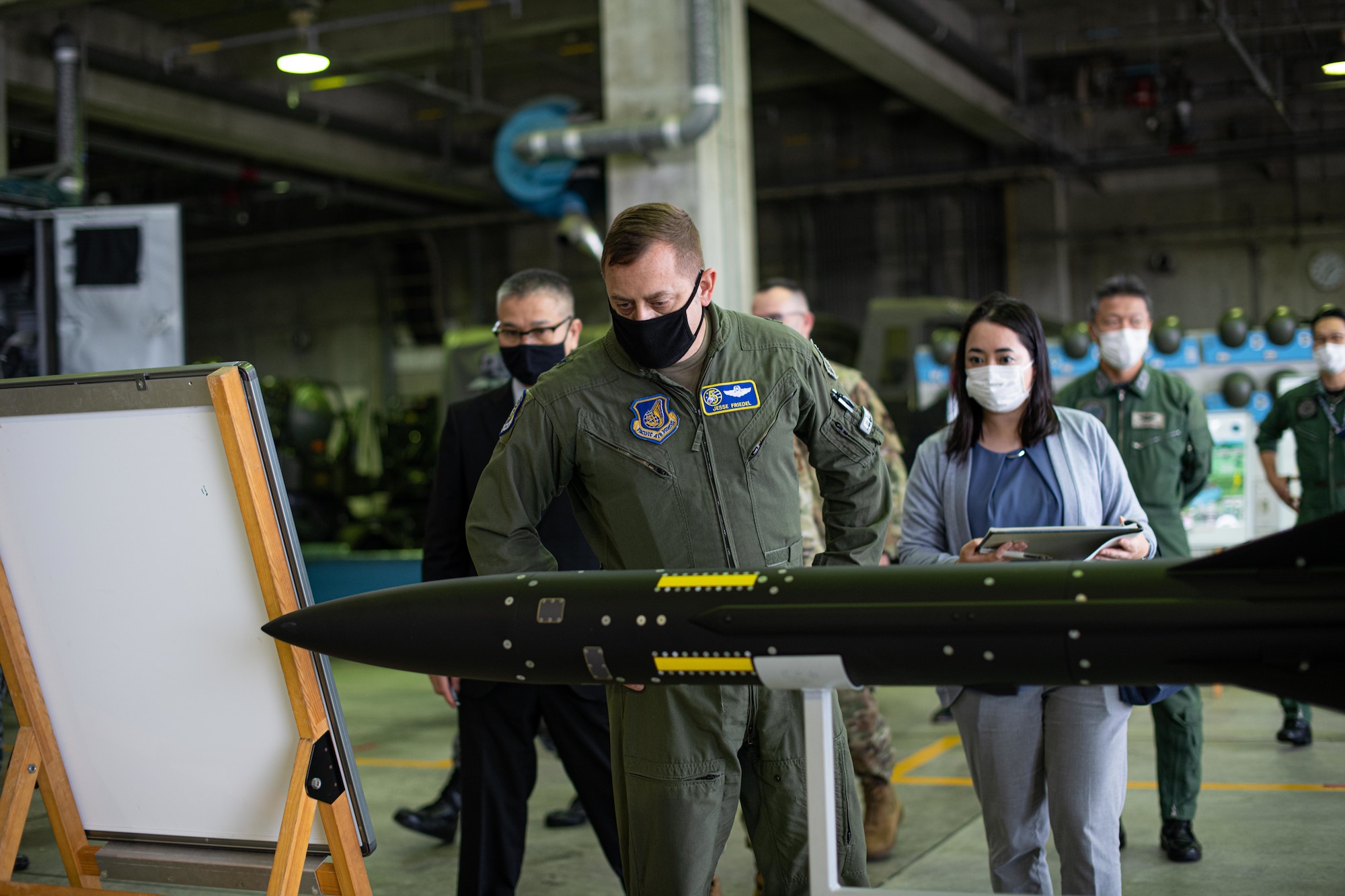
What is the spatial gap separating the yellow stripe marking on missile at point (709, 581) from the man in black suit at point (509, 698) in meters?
0.99

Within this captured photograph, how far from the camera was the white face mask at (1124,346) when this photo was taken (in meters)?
3.85

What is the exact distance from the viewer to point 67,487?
2400mm

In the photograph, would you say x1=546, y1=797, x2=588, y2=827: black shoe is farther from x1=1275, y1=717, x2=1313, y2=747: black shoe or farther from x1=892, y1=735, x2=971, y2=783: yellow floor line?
x1=1275, y1=717, x2=1313, y2=747: black shoe

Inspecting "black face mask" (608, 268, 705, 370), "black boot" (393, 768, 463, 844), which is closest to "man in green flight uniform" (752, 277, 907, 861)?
"black boot" (393, 768, 463, 844)

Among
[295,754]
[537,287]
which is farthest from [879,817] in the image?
[295,754]

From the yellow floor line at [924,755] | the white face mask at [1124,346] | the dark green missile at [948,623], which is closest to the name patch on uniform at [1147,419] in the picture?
the white face mask at [1124,346]

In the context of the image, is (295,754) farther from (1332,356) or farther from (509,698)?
(1332,356)

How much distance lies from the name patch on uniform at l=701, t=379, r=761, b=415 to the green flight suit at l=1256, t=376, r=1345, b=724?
3.60 metres

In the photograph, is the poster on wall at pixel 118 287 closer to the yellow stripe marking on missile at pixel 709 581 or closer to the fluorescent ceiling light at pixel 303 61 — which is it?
the fluorescent ceiling light at pixel 303 61

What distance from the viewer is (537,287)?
10.2 ft

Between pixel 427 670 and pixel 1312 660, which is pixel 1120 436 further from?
pixel 427 670

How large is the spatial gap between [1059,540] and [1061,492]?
401 mm

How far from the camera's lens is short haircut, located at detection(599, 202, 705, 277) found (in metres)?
2.06

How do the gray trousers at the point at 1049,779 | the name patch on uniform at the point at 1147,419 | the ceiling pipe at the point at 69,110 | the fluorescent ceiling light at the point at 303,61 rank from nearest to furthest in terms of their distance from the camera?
the gray trousers at the point at 1049,779 < the name patch on uniform at the point at 1147,419 < the ceiling pipe at the point at 69,110 < the fluorescent ceiling light at the point at 303,61
